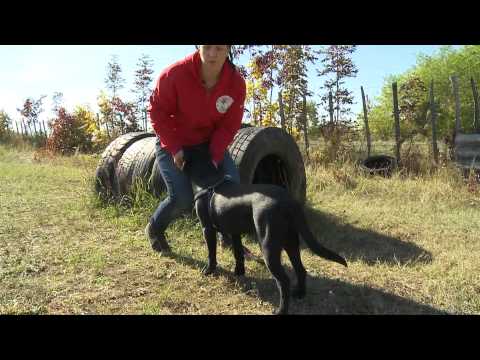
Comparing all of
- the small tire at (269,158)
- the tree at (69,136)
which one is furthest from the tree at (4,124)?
the small tire at (269,158)

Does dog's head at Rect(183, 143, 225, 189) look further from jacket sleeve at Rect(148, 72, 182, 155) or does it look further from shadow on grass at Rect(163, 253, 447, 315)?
shadow on grass at Rect(163, 253, 447, 315)

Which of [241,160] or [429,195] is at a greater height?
[241,160]

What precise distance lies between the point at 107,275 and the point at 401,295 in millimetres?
2335

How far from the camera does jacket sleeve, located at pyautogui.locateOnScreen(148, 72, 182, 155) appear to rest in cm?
364

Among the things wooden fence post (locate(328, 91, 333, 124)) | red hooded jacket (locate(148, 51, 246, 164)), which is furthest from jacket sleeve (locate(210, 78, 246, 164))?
wooden fence post (locate(328, 91, 333, 124))

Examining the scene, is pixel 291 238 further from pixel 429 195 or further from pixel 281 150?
pixel 429 195

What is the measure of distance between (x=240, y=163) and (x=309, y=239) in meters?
1.97

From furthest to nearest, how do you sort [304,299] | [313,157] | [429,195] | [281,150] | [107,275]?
1. [313,157]
2. [429,195]
3. [281,150]
4. [107,275]
5. [304,299]

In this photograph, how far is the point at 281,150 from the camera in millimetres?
5074

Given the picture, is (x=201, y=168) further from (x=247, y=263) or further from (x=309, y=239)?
(x=309, y=239)

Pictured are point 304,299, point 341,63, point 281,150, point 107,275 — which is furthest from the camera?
point 341,63

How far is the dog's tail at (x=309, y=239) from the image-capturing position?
2.72m

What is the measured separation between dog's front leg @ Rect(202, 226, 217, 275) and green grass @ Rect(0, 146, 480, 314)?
93mm
